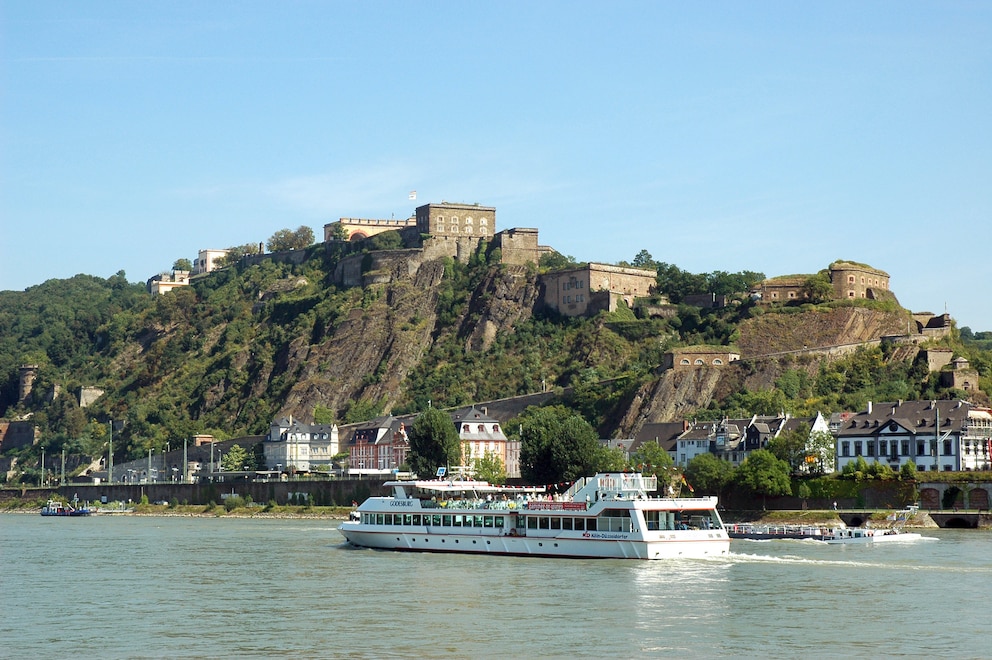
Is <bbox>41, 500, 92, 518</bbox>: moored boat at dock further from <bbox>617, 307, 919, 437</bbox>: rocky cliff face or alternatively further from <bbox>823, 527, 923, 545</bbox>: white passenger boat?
<bbox>823, 527, 923, 545</bbox>: white passenger boat

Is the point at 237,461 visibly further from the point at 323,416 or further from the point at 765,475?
the point at 765,475

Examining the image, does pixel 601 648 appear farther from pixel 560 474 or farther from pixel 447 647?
pixel 560 474

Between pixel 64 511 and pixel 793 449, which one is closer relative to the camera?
pixel 793 449

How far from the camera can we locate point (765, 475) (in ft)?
312

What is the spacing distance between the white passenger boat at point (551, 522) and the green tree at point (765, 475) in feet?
75.8

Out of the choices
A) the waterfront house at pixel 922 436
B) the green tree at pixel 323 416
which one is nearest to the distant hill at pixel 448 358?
the green tree at pixel 323 416

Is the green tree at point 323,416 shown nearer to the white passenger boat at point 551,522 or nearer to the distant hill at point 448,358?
the distant hill at point 448,358

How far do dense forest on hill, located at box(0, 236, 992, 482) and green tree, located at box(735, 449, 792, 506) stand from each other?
28.4 metres

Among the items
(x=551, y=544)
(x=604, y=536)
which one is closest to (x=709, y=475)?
(x=551, y=544)

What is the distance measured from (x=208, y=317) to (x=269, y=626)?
159246 mm

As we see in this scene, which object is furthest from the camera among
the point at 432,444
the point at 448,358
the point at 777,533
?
the point at 448,358

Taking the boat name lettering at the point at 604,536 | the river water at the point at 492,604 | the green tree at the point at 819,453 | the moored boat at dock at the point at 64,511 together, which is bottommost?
the moored boat at dock at the point at 64,511

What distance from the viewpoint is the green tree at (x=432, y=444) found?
11125 centimetres

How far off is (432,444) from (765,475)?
29.2m
